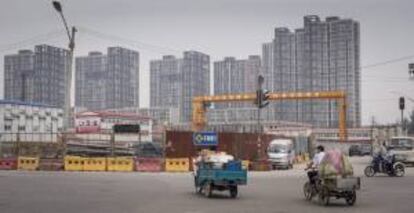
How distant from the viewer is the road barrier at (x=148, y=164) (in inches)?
1626

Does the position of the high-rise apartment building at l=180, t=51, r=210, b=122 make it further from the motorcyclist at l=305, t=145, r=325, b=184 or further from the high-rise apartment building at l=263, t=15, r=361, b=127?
the motorcyclist at l=305, t=145, r=325, b=184

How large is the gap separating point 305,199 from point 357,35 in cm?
5644

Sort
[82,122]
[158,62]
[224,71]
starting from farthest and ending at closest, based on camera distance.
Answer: [158,62] → [224,71] → [82,122]

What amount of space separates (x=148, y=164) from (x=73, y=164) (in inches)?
174

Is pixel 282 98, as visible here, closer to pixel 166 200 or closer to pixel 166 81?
pixel 166 81

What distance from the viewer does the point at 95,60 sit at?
337ft

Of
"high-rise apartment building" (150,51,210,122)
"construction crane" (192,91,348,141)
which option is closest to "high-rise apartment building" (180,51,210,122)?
"high-rise apartment building" (150,51,210,122)

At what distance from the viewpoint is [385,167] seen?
36.1m

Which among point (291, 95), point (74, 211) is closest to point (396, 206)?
point (74, 211)

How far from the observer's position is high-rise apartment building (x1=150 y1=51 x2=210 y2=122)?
9750 centimetres

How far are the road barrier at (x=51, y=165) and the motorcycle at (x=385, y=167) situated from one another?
1773 centimetres

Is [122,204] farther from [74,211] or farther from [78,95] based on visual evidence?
[78,95]

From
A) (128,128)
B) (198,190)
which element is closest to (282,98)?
(128,128)

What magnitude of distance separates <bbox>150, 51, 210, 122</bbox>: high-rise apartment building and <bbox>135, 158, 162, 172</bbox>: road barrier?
54210mm
